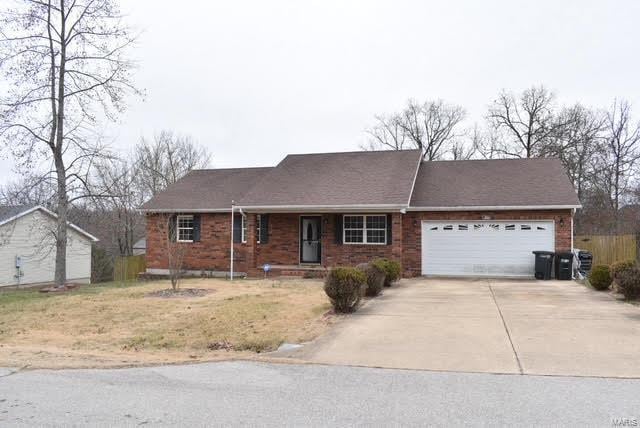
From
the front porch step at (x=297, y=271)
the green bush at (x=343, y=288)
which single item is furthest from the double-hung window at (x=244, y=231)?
the green bush at (x=343, y=288)

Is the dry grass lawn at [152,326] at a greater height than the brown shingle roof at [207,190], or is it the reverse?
the brown shingle roof at [207,190]

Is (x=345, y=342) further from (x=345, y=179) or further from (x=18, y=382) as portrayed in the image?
(x=345, y=179)

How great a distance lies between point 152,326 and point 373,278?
5183 mm

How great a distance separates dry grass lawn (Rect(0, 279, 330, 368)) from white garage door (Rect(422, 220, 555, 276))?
585 centimetres

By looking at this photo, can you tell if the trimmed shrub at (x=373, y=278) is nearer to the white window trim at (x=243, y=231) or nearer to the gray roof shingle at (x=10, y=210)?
the white window trim at (x=243, y=231)

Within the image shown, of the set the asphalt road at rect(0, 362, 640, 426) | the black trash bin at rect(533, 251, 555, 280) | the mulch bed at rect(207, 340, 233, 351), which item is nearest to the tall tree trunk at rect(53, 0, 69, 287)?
the mulch bed at rect(207, 340, 233, 351)

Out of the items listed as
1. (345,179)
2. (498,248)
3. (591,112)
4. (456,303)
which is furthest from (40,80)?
(591,112)

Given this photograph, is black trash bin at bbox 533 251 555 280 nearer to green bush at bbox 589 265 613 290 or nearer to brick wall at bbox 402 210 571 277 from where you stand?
brick wall at bbox 402 210 571 277

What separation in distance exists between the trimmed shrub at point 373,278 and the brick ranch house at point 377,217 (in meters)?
4.58

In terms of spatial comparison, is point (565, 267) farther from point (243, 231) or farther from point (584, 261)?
point (243, 231)

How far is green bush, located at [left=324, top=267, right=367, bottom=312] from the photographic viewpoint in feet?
33.9

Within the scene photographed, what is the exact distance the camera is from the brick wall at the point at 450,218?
1770cm

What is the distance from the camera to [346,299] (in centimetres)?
1045

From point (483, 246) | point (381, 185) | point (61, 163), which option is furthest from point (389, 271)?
point (61, 163)
